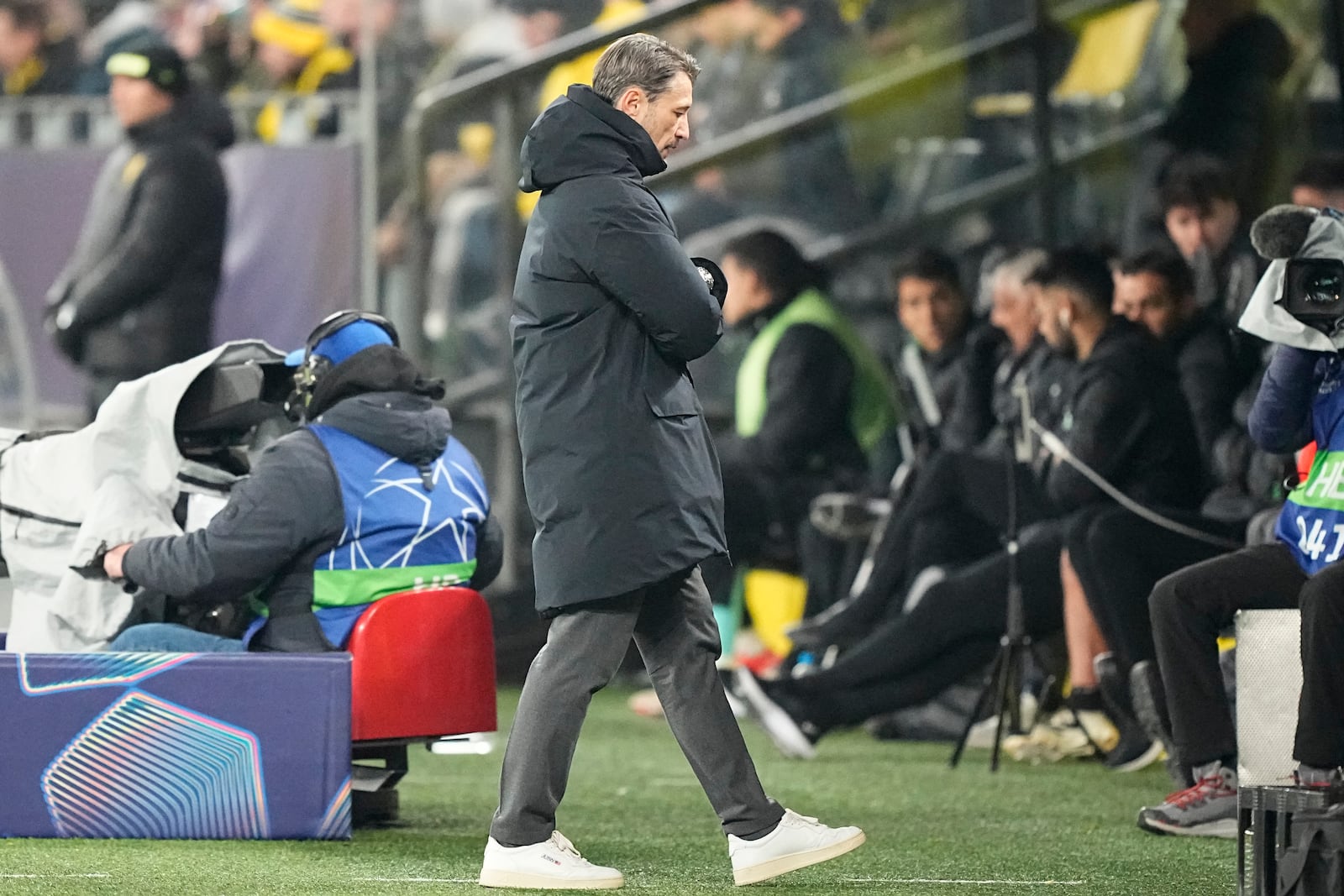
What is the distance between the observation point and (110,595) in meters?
5.42

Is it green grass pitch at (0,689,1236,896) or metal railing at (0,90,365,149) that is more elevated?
metal railing at (0,90,365,149)

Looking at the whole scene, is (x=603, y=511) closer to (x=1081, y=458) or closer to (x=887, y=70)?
(x=1081, y=458)

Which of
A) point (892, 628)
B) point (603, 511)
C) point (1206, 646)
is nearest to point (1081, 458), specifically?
point (892, 628)

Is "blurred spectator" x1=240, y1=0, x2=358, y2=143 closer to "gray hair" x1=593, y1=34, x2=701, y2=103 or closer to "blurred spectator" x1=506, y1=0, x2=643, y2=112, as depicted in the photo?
"blurred spectator" x1=506, y1=0, x2=643, y2=112

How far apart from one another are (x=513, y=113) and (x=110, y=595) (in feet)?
15.3

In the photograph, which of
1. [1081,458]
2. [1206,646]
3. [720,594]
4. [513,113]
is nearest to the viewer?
[1206,646]

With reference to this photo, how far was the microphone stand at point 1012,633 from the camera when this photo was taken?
6871 millimetres

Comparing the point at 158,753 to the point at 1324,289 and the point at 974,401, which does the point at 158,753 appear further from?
the point at 974,401

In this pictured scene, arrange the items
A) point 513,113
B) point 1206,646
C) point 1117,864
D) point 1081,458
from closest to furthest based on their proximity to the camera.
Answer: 1. point 1117,864
2. point 1206,646
3. point 1081,458
4. point 513,113

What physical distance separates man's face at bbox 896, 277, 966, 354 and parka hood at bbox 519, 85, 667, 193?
4.11 meters

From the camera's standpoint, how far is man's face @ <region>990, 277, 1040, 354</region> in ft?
26.6

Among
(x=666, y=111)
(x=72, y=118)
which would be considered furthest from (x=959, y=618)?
(x=72, y=118)

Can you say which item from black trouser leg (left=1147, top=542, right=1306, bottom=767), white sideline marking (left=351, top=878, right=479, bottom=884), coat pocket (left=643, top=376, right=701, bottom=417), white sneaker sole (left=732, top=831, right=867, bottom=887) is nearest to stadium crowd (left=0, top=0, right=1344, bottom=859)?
black trouser leg (left=1147, top=542, right=1306, bottom=767)

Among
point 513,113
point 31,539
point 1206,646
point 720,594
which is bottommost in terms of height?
point 720,594
